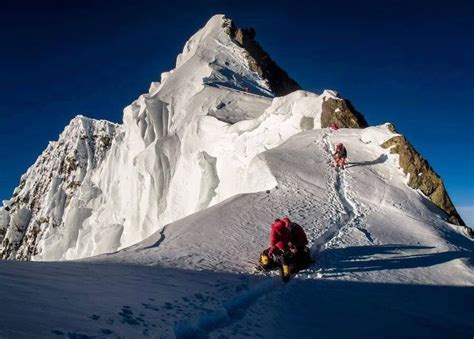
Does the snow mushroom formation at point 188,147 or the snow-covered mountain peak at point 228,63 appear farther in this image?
the snow-covered mountain peak at point 228,63

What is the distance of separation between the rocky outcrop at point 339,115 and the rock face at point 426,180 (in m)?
7.72

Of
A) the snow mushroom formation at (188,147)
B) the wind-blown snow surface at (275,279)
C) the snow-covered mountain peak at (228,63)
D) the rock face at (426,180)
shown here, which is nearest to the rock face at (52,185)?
the snow mushroom formation at (188,147)

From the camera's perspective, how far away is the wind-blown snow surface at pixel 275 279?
653 centimetres

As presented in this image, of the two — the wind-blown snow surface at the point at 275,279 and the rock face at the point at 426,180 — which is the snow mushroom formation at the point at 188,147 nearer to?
the rock face at the point at 426,180

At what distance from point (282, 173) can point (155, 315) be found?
15274 mm

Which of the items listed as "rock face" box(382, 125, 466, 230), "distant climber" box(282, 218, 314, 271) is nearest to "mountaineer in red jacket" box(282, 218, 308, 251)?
"distant climber" box(282, 218, 314, 271)

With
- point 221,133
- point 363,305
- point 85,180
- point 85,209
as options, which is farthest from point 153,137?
point 363,305

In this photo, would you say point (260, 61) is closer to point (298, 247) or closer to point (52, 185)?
point (52, 185)

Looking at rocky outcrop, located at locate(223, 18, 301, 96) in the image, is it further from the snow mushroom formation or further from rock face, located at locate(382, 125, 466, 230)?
rock face, located at locate(382, 125, 466, 230)

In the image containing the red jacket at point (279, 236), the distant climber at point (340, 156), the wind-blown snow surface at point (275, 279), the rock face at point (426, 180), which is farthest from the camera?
the distant climber at point (340, 156)

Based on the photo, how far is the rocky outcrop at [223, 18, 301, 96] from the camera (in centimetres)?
5753

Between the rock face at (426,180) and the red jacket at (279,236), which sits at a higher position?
the rock face at (426,180)

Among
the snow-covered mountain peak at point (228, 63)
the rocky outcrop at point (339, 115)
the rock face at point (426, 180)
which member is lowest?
the rock face at point (426, 180)

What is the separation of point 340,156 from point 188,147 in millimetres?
23249
